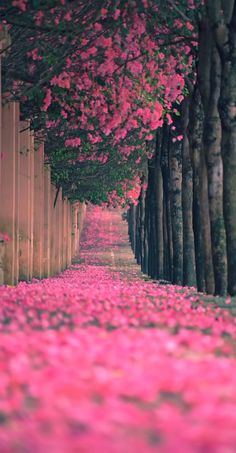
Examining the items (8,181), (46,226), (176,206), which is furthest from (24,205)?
(46,226)

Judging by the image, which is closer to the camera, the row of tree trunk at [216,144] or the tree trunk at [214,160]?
the row of tree trunk at [216,144]

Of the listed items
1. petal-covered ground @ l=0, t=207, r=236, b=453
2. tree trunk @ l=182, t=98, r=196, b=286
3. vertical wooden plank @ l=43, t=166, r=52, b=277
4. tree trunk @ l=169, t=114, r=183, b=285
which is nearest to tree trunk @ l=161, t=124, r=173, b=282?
tree trunk @ l=169, t=114, r=183, b=285

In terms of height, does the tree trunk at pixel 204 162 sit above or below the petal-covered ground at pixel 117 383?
above

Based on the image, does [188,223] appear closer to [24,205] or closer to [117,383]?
[24,205]

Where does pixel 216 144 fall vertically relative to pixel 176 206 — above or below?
above

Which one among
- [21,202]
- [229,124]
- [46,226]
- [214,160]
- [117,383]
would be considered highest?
[229,124]

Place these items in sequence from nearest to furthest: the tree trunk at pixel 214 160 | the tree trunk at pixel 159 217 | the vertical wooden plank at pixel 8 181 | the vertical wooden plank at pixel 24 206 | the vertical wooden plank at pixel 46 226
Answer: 1. the tree trunk at pixel 214 160
2. the vertical wooden plank at pixel 8 181
3. the vertical wooden plank at pixel 24 206
4. the vertical wooden plank at pixel 46 226
5. the tree trunk at pixel 159 217

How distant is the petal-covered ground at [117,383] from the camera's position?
6.38m

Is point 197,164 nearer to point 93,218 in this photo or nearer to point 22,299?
point 22,299

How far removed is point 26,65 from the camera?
31703 millimetres

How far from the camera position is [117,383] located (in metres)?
8.51

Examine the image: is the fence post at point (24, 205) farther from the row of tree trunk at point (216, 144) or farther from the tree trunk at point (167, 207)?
the row of tree trunk at point (216, 144)

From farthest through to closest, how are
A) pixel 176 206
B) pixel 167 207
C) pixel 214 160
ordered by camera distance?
pixel 167 207 → pixel 176 206 → pixel 214 160

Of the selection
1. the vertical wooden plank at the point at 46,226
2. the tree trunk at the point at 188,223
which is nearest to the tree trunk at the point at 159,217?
the vertical wooden plank at the point at 46,226
